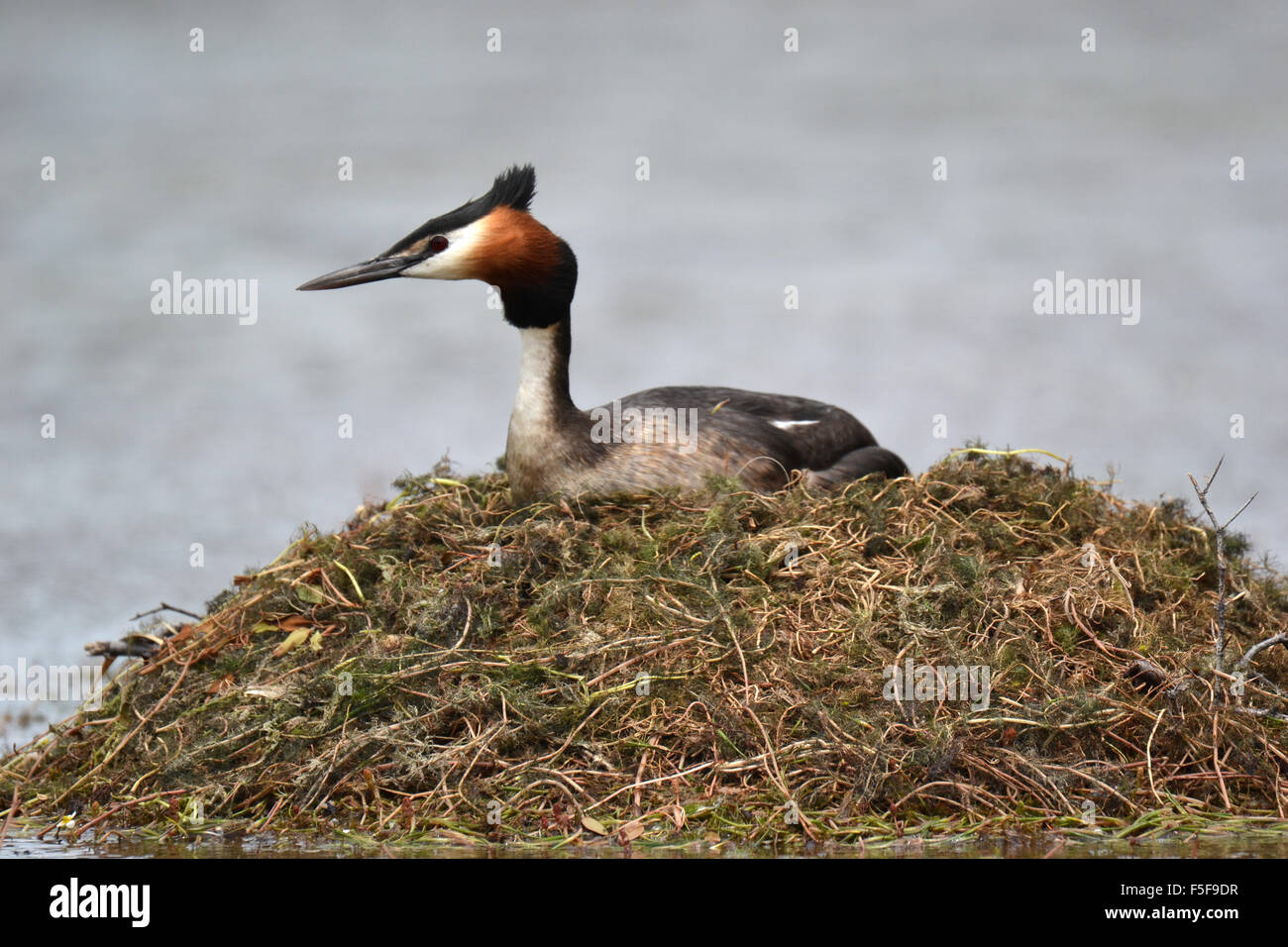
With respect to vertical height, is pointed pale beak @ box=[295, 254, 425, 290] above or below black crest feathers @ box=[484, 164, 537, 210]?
below

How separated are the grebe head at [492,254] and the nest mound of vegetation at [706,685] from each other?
1.09 metres

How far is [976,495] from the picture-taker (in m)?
6.28

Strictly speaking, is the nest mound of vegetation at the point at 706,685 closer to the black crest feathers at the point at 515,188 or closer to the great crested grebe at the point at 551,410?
the great crested grebe at the point at 551,410

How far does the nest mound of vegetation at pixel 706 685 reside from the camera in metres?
4.33

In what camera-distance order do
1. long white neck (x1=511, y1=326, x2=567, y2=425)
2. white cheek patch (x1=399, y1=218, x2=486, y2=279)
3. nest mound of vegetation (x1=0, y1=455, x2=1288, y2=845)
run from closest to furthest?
nest mound of vegetation (x1=0, y1=455, x2=1288, y2=845)
white cheek patch (x1=399, y1=218, x2=486, y2=279)
long white neck (x1=511, y1=326, x2=567, y2=425)

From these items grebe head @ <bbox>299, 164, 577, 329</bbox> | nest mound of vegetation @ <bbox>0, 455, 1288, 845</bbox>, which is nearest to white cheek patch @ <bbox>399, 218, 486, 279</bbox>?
grebe head @ <bbox>299, 164, 577, 329</bbox>

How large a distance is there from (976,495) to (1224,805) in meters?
2.12

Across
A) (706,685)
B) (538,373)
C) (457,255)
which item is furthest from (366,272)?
(706,685)

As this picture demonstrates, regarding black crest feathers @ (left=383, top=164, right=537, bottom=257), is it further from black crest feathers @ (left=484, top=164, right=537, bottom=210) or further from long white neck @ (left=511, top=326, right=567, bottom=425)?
long white neck @ (left=511, top=326, right=567, bottom=425)

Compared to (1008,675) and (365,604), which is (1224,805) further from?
(365,604)

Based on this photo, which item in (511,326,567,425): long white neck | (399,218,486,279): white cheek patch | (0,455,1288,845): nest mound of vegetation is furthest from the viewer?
(511,326,567,425): long white neck

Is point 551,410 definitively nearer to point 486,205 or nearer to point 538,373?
point 538,373

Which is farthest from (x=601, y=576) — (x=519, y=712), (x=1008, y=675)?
(x=1008, y=675)

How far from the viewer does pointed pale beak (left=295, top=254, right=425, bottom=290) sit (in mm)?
6270
